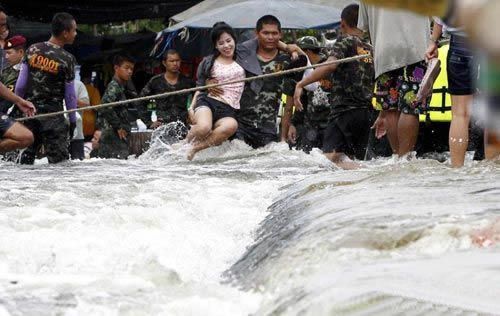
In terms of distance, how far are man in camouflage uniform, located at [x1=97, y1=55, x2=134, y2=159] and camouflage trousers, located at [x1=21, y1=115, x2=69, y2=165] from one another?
7.32ft

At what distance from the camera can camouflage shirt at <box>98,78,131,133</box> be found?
1202 centimetres

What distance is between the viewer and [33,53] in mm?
9461

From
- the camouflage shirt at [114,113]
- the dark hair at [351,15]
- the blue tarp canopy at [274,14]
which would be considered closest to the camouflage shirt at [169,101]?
the camouflage shirt at [114,113]

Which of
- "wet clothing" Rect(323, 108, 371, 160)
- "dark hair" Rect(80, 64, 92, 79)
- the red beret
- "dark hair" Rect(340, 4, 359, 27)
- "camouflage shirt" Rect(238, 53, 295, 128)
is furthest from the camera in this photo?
"dark hair" Rect(80, 64, 92, 79)

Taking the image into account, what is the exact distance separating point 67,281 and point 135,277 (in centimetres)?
23

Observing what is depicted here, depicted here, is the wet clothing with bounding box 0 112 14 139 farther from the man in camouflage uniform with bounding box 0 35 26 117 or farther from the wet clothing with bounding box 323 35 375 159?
the wet clothing with bounding box 323 35 375 159

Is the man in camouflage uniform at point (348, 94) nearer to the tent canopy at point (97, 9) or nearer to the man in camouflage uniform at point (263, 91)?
the man in camouflage uniform at point (263, 91)

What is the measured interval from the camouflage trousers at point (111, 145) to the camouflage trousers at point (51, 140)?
2275 mm

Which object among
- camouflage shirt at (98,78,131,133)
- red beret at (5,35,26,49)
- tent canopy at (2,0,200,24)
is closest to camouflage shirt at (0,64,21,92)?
red beret at (5,35,26,49)

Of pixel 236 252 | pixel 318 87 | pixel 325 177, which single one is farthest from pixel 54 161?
pixel 236 252

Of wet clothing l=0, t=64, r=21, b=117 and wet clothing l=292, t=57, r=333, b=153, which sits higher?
wet clothing l=0, t=64, r=21, b=117

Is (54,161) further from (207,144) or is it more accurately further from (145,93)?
(145,93)

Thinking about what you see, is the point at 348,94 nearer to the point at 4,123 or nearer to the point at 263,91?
the point at 263,91

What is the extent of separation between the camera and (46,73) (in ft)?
31.1
